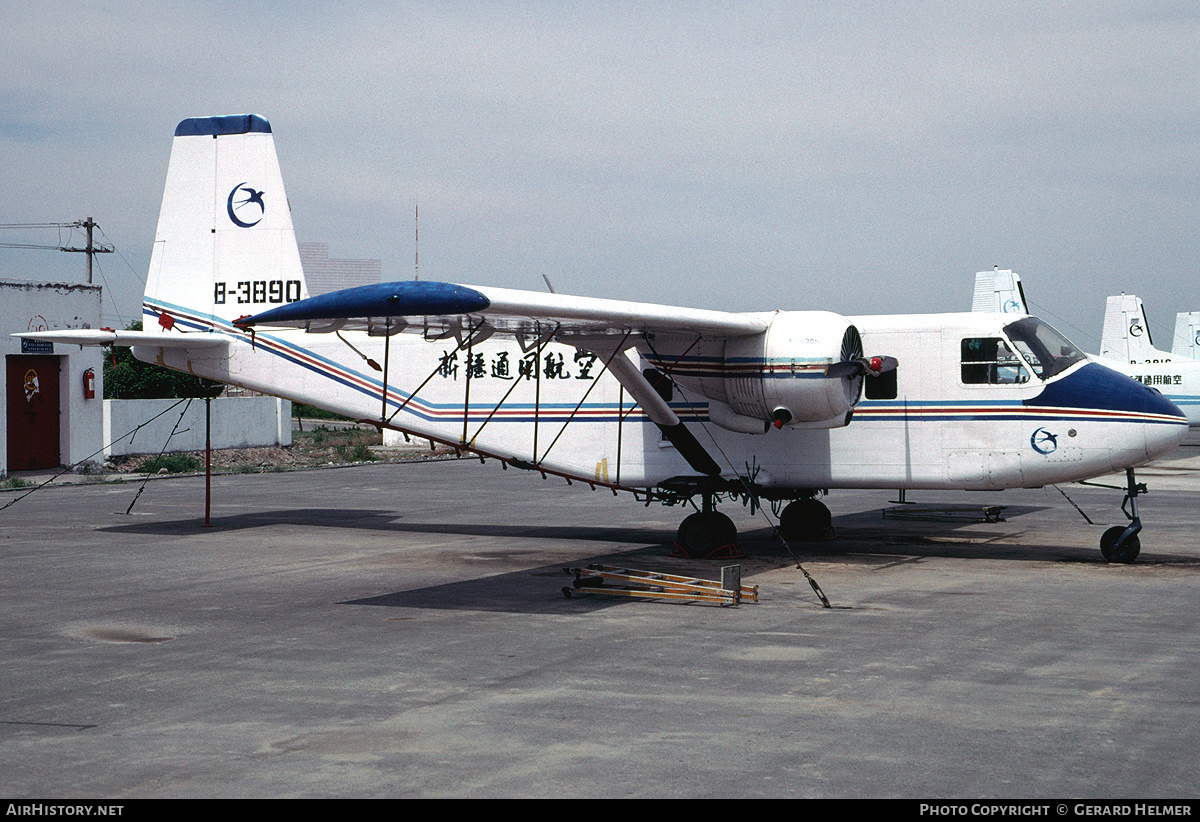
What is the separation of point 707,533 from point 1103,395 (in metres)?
5.35

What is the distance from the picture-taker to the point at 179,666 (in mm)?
9117

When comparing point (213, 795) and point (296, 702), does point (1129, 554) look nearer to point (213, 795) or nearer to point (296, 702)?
point (296, 702)

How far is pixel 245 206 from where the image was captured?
63.7ft

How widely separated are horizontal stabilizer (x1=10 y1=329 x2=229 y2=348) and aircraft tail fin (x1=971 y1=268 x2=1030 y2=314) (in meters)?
32.5

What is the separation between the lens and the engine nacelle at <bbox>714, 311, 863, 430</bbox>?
14469mm

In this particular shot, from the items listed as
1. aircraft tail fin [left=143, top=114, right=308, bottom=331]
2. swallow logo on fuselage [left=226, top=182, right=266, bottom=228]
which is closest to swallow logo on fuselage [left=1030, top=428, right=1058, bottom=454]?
aircraft tail fin [left=143, top=114, right=308, bottom=331]

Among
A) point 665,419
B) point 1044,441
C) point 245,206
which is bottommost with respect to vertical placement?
point 1044,441

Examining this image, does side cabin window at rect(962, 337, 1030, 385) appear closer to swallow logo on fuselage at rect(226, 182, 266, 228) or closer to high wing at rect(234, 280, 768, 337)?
high wing at rect(234, 280, 768, 337)

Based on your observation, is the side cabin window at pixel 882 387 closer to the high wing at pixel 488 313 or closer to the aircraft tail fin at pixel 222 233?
the high wing at pixel 488 313

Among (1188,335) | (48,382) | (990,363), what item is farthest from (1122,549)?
(1188,335)

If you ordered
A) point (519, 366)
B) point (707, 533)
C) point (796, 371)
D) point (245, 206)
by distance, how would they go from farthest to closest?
1. point (245, 206)
2. point (519, 366)
3. point (707, 533)
4. point (796, 371)

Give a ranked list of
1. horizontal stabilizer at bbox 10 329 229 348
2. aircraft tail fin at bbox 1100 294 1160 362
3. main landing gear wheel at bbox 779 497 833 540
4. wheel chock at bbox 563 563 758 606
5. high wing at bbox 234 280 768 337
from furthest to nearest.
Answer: aircraft tail fin at bbox 1100 294 1160 362 → main landing gear wheel at bbox 779 497 833 540 → horizontal stabilizer at bbox 10 329 229 348 → wheel chock at bbox 563 563 758 606 → high wing at bbox 234 280 768 337

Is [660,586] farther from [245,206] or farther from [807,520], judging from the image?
[245,206]
